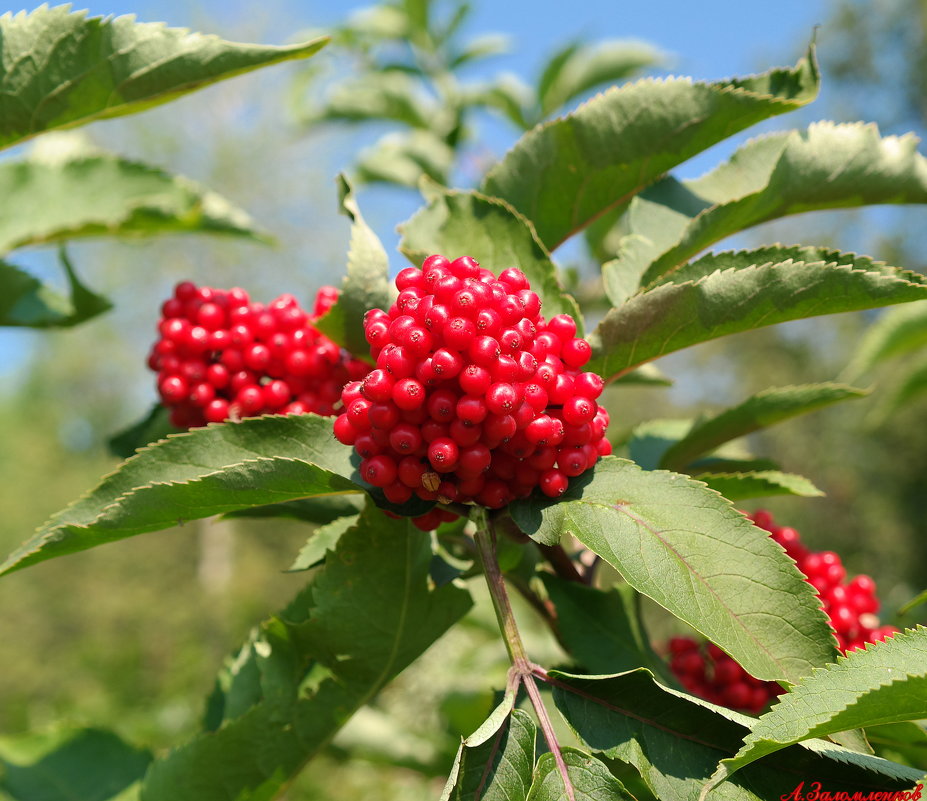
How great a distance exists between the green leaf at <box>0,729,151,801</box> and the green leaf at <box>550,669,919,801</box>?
113 centimetres

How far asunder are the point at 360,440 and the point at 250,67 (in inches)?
27.7

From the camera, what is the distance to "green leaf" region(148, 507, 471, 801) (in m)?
1.23

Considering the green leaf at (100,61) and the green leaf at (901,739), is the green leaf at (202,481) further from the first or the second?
the green leaf at (901,739)

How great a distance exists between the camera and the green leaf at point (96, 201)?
1852 mm

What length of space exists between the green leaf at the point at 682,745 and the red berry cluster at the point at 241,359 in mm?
690

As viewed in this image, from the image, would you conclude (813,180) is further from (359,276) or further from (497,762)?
(497,762)

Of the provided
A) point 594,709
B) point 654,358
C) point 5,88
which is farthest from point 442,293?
point 5,88

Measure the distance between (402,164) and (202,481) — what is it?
2550 millimetres

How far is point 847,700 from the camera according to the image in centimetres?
81

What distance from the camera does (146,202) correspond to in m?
1.84

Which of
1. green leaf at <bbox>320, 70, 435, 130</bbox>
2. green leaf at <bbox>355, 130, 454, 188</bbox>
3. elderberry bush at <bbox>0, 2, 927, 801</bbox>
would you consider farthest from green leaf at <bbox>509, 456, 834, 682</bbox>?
green leaf at <bbox>320, 70, 435, 130</bbox>

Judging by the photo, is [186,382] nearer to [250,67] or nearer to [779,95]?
[250,67]

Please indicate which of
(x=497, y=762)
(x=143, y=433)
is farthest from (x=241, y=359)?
(x=497, y=762)

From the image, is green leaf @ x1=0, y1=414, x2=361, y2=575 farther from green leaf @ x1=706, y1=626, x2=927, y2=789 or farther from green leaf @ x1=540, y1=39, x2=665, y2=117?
green leaf @ x1=540, y1=39, x2=665, y2=117
